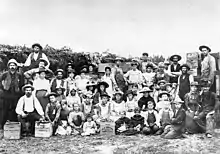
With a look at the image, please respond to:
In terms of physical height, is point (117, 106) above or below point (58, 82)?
below

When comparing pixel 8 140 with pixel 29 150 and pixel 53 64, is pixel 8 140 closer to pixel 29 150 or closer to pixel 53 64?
pixel 29 150

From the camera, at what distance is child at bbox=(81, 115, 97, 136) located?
7.61m

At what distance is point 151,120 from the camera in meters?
7.64

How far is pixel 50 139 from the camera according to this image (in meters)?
7.27

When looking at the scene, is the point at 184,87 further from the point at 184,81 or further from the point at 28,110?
the point at 28,110

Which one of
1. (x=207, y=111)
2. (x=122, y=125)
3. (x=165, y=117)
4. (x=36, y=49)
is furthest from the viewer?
(x=36, y=49)

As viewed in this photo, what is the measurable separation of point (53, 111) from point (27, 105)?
1.99 ft

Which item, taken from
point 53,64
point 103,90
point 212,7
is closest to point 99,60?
point 53,64

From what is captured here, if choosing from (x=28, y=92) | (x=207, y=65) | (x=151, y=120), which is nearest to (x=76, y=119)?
(x=28, y=92)

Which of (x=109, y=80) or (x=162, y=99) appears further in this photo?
(x=109, y=80)

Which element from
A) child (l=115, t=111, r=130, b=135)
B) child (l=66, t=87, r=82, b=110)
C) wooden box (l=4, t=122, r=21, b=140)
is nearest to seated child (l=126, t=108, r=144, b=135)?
child (l=115, t=111, r=130, b=135)

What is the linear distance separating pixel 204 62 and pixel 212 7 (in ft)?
4.30

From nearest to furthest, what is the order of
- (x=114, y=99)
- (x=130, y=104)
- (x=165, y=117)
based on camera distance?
(x=165, y=117) → (x=130, y=104) → (x=114, y=99)

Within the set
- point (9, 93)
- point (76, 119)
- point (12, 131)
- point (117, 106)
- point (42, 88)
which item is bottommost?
point (12, 131)
